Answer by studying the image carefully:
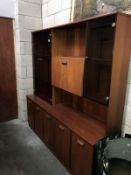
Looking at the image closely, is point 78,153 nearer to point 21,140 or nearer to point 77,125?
point 77,125

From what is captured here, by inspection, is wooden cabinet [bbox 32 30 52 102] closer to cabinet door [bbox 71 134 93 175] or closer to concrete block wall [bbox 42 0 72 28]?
concrete block wall [bbox 42 0 72 28]

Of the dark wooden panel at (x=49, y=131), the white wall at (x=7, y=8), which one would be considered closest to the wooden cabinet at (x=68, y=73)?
the dark wooden panel at (x=49, y=131)

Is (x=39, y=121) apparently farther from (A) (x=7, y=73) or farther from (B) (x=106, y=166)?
(B) (x=106, y=166)

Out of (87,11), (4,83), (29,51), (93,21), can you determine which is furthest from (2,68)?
(93,21)

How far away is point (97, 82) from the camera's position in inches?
66.9

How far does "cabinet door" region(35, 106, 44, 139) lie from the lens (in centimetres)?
244

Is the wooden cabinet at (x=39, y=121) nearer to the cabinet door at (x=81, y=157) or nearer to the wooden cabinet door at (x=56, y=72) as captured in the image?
the wooden cabinet door at (x=56, y=72)

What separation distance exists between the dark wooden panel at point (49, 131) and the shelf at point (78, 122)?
0.31ft

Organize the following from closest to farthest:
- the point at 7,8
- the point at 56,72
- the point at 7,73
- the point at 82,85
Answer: the point at 82,85 → the point at 56,72 → the point at 7,8 → the point at 7,73

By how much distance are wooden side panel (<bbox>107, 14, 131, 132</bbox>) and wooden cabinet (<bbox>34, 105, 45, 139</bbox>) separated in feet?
3.80

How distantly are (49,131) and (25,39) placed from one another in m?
1.74

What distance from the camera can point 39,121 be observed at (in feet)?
8.32

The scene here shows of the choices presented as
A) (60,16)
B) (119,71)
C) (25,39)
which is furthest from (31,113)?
(119,71)

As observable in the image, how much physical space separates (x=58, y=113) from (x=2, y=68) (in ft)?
5.33
